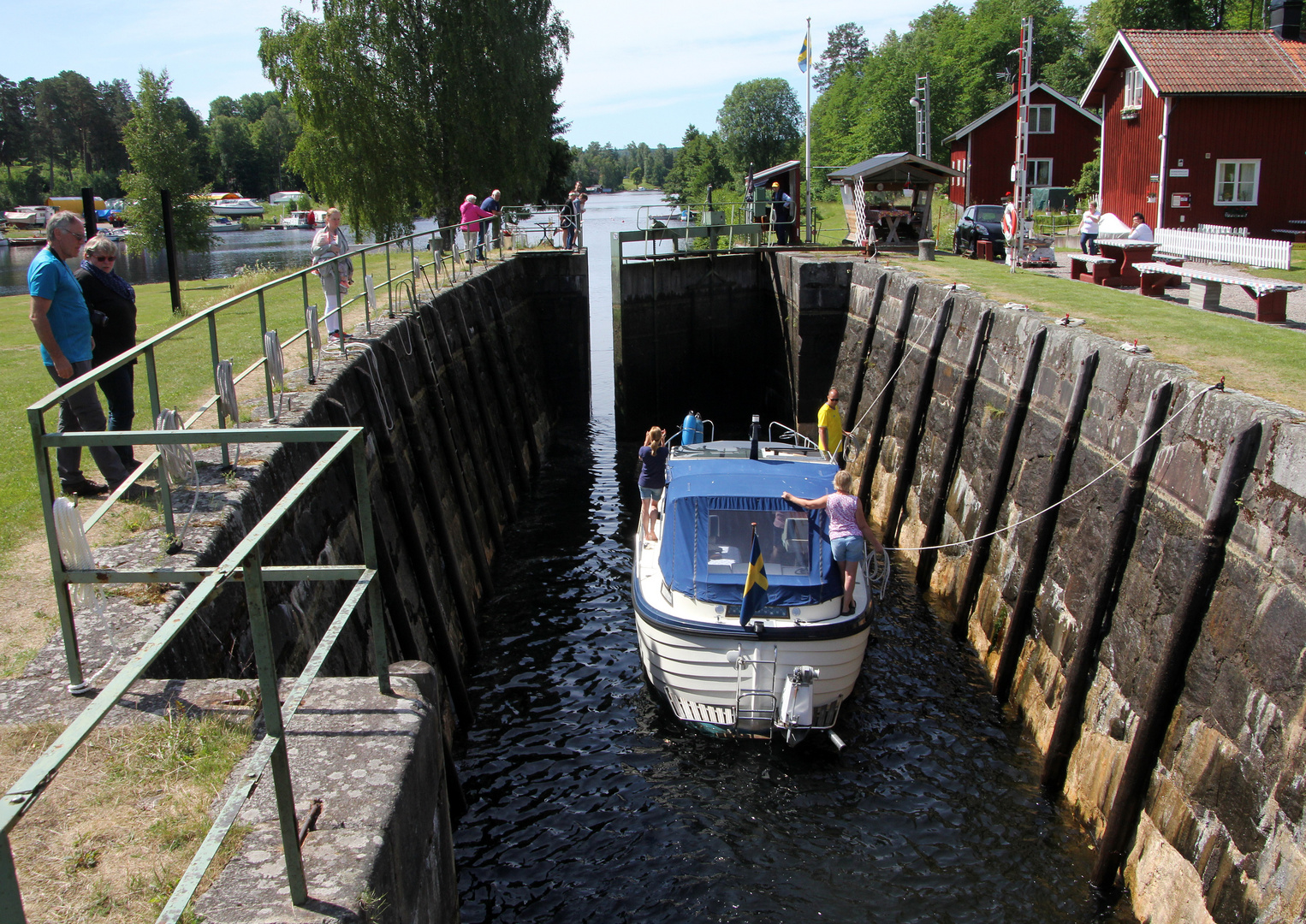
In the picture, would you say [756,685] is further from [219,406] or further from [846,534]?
[219,406]

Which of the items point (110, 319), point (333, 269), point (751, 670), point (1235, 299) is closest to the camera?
point (110, 319)

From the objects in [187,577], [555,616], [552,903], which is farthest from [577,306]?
[187,577]

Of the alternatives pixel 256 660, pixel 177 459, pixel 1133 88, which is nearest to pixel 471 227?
pixel 177 459

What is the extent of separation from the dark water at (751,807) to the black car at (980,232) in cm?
1424

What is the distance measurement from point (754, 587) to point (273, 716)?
6.60 m

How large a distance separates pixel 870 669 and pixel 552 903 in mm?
5110

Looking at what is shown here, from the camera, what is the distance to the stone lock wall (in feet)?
20.1

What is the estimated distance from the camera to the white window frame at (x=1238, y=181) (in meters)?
27.9

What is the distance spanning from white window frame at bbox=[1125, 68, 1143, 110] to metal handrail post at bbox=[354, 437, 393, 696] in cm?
3217

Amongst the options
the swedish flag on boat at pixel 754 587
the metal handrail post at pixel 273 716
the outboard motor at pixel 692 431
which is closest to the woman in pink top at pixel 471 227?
the outboard motor at pixel 692 431

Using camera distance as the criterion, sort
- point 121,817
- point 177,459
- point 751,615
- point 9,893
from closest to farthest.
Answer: point 9,893
point 121,817
point 177,459
point 751,615

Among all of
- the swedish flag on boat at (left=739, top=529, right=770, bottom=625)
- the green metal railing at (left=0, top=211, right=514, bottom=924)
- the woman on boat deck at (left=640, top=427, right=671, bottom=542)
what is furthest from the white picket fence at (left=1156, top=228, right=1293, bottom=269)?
the green metal railing at (left=0, top=211, right=514, bottom=924)

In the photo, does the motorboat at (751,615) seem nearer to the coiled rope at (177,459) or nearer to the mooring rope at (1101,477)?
the mooring rope at (1101,477)

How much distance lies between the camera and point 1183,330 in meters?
12.1
